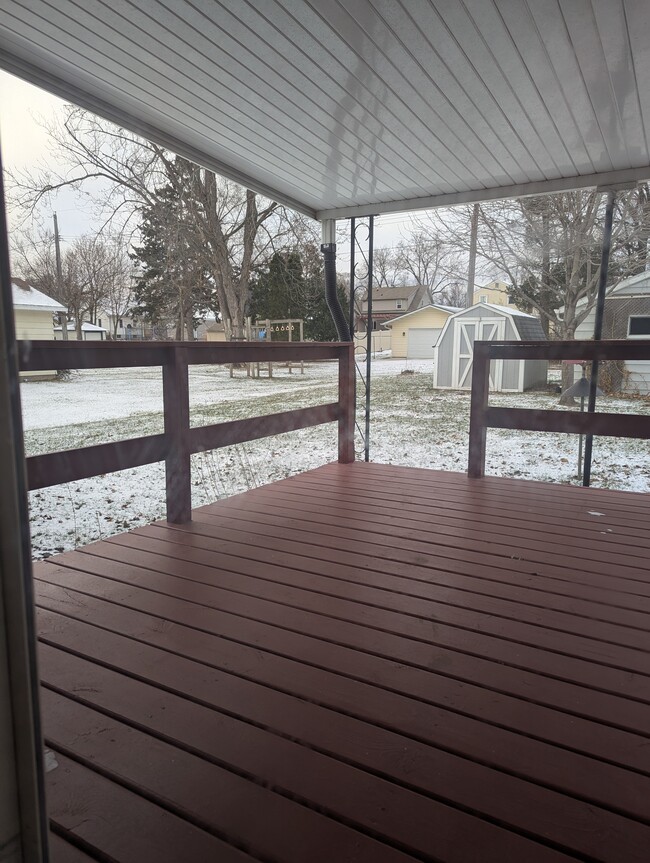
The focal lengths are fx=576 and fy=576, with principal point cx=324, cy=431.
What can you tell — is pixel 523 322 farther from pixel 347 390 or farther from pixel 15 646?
pixel 15 646

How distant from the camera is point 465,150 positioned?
3.23m

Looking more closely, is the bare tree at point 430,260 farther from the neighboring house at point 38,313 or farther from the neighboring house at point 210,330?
the neighboring house at point 38,313

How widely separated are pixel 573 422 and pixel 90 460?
263cm

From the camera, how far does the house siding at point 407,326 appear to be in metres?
6.88

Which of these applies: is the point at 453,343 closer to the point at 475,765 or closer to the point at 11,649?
the point at 475,765

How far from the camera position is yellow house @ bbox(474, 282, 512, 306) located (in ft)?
21.6

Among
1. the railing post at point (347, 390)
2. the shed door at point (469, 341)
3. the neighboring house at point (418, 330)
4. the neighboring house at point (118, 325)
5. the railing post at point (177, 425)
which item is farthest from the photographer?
the neighboring house at point (418, 330)

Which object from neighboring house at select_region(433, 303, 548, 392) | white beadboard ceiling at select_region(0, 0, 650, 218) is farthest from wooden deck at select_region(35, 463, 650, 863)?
neighboring house at select_region(433, 303, 548, 392)

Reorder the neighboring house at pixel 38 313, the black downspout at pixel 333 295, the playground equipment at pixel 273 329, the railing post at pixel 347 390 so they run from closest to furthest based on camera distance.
→ the neighboring house at pixel 38 313 < the railing post at pixel 347 390 < the black downspout at pixel 333 295 < the playground equipment at pixel 273 329

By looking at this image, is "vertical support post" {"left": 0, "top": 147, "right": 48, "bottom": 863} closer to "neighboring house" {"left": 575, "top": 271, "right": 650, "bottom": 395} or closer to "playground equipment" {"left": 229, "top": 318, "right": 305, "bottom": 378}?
"neighboring house" {"left": 575, "top": 271, "right": 650, "bottom": 395}

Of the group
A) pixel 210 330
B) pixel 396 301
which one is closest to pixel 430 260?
pixel 396 301

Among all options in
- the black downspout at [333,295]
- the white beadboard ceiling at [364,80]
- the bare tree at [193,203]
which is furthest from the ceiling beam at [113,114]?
the bare tree at [193,203]

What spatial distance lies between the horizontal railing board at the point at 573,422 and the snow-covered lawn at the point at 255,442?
178 centimetres

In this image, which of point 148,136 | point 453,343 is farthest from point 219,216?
point 148,136
